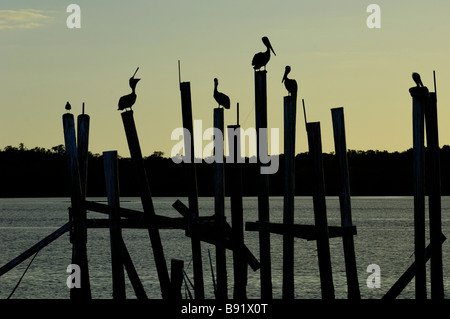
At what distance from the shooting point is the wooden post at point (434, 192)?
1105 centimetres

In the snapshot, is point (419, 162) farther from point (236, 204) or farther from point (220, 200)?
point (220, 200)

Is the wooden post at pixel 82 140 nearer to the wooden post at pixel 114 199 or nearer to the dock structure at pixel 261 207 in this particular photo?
the dock structure at pixel 261 207

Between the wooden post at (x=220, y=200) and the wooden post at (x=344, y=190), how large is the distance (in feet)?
4.91

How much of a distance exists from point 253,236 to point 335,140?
Answer: 60224 mm

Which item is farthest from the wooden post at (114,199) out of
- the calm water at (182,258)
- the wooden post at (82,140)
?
the calm water at (182,258)

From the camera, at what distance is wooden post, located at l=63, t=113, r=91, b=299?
1096 centimetres

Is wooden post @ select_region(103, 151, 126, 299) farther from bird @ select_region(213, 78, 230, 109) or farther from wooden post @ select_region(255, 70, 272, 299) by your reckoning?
wooden post @ select_region(255, 70, 272, 299)

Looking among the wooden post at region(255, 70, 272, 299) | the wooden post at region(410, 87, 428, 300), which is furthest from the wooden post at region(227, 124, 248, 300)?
the wooden post at region(410, 87, 428, 300)

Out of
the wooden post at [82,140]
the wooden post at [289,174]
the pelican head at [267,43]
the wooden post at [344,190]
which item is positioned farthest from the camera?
the pelican head at [267,43]

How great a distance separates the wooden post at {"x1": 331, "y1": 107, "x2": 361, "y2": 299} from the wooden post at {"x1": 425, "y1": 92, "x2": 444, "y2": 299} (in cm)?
102

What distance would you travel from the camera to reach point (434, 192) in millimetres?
11219

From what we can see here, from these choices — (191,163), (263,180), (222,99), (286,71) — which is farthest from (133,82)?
(263,180)

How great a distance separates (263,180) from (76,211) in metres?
2.44
